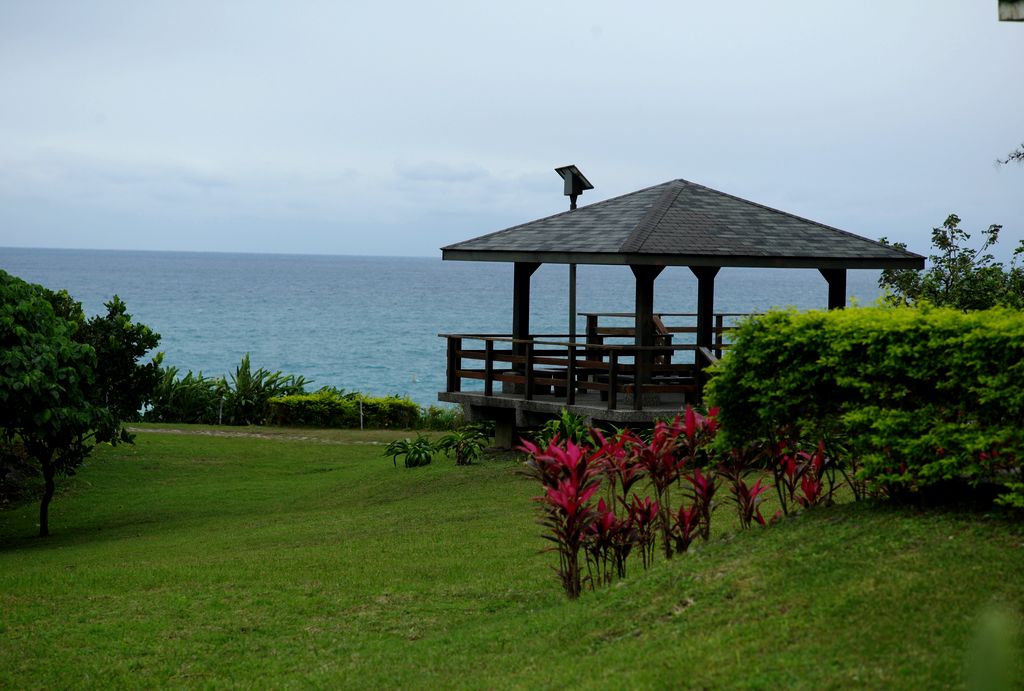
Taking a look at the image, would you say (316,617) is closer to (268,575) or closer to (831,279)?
(268,575)

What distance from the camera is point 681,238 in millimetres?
16234

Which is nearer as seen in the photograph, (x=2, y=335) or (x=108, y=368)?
(x=2, y=335)

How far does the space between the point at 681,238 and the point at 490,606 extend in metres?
9.07

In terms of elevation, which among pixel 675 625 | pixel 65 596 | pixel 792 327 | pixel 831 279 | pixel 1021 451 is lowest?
pixel 65 596

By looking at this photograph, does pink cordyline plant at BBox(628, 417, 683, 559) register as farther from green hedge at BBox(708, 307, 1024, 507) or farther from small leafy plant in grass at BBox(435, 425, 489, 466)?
small leafy plant in grass at BBox(435, 425, 489, 466)

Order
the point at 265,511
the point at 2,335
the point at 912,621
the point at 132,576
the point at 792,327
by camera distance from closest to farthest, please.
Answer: the point at 912,621 < the point at 792,327 < the point at 132,576 < the point at 2,335 < the point at 265,511

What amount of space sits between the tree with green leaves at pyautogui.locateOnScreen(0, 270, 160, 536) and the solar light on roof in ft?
24.6

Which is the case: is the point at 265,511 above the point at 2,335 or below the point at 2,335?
below

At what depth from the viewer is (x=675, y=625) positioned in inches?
240

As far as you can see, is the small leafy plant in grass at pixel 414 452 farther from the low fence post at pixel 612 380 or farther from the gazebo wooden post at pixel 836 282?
the gazebo wooden post at pixel 836 282

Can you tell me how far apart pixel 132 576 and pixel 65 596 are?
797 mm

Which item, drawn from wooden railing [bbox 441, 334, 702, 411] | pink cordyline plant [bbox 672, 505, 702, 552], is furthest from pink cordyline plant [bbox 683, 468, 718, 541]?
wooden railing [bbox 441, 334, 702, 411]

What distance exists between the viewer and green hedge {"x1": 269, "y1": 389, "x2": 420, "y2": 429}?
27.4m

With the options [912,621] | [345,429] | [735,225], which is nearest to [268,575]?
[912,621]
